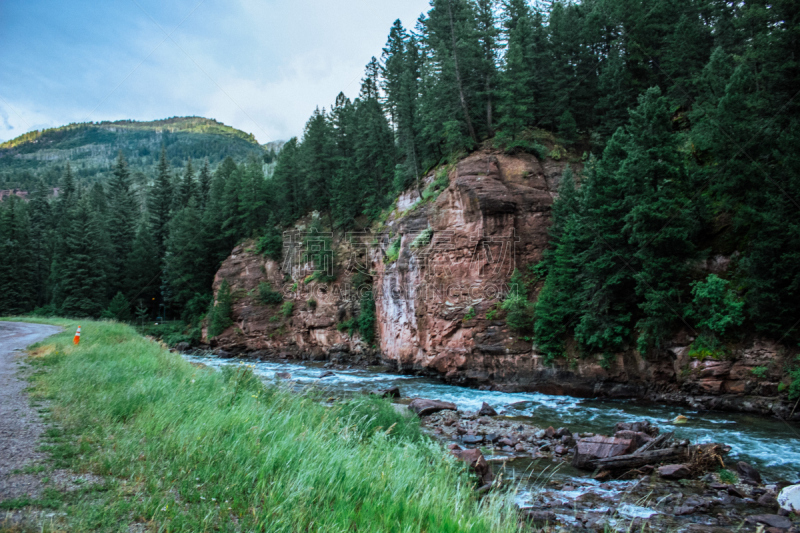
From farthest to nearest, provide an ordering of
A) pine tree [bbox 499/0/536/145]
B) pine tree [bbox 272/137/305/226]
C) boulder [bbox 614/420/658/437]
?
pine tree [bbox 272/137/305/226] < pine tree [bbox 499/0/536/145] < boulder [bbox 614/420/658/437]

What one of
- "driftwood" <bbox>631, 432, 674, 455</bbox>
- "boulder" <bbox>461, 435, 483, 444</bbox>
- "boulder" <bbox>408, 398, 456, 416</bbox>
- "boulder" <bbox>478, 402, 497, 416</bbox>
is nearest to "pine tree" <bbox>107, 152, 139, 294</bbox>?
"boulder" <bbox>408, 398, 456, 416</bbox>

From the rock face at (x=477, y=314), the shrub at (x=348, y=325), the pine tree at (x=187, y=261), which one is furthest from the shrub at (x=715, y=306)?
the pine tree at (x=187, y=261)

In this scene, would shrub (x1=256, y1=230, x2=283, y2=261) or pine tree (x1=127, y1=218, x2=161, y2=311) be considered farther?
pine tree (x1=127, y1=218, x2=161, y2=311)

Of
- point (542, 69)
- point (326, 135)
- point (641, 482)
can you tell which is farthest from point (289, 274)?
point (641, 482)

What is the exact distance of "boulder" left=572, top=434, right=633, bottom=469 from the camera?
12.0m

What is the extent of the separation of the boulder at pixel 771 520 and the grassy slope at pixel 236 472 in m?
6.62

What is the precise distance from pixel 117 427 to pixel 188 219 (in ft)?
184

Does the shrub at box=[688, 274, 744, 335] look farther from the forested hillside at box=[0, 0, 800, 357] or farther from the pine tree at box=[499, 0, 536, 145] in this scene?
the pine tree at box=[499, 0, 536, 145]

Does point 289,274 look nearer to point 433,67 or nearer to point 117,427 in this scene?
point 433,67

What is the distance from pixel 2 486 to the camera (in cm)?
416

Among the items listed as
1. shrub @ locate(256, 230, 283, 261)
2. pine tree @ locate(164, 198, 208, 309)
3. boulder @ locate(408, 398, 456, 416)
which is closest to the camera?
boulder @ locate(408, 398, 456, 416)

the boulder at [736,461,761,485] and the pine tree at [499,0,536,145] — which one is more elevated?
the pine tree at [499,0,536,145]

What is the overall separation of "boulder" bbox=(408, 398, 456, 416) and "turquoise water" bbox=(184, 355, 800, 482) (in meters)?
1.23

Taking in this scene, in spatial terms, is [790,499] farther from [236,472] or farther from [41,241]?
[41,241]
